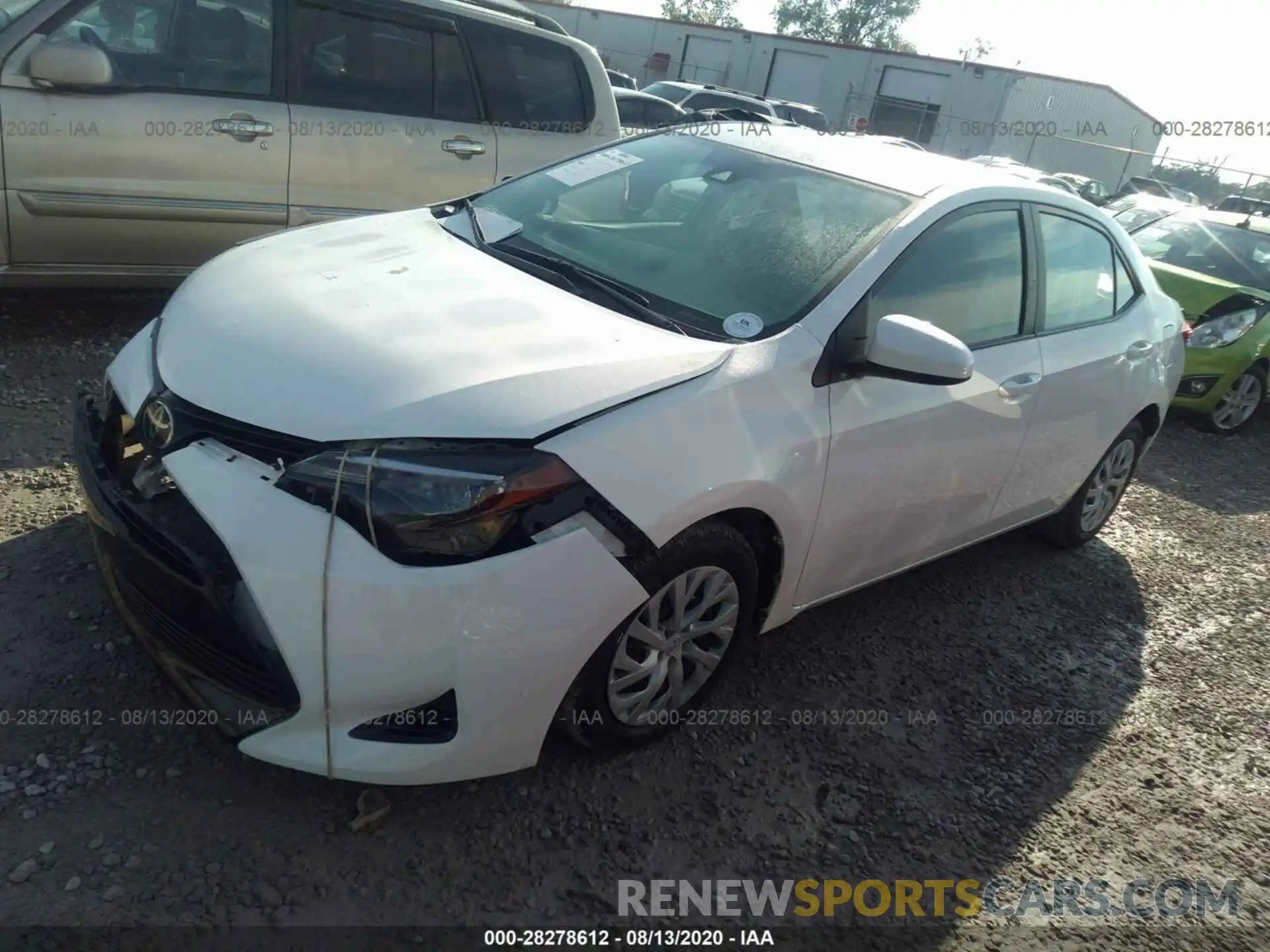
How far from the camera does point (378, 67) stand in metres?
5.15

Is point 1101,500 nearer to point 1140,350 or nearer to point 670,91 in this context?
point 1140,350

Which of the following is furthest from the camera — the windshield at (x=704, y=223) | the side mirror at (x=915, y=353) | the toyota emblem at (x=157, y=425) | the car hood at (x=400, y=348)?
the windshield at (x=704, y=223)

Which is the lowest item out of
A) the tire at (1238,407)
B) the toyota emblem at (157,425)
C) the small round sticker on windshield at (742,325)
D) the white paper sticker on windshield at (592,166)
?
the tire at (1238,407)

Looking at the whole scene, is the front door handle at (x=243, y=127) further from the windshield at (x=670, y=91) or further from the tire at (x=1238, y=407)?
the windshield at (x=670, y=91)

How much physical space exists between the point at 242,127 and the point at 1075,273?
155 inches

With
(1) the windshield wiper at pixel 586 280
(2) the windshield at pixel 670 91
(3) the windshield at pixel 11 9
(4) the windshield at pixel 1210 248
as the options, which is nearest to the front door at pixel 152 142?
(3) the windshield at pixel 11 9

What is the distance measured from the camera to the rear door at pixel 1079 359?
3604 millimetres

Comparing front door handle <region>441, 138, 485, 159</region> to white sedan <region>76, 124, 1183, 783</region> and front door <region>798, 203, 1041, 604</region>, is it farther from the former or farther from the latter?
front door <region>798, 203, 1041, 604</region>

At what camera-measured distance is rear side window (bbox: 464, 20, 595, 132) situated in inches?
217

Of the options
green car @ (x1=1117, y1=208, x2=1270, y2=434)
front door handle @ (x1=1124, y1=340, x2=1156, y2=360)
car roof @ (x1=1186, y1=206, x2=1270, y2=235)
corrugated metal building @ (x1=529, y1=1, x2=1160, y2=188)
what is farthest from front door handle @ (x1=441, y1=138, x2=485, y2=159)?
corrugated metal building @ (x1=529, y1=1, x2=1160, y2=188)

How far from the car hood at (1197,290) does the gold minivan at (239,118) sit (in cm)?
511

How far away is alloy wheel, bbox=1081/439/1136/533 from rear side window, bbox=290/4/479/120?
3893 millimetres

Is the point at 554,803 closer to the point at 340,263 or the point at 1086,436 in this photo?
the point at 340,263

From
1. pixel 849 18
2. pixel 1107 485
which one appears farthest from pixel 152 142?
pixel 849 18
